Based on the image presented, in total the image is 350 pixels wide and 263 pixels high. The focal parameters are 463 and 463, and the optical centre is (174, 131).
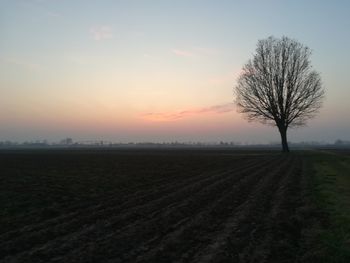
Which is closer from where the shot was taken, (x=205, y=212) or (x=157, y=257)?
(x=157, y=257)

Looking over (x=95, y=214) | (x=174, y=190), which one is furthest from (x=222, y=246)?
(x=174, y=190)

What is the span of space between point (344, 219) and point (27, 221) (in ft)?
31.5

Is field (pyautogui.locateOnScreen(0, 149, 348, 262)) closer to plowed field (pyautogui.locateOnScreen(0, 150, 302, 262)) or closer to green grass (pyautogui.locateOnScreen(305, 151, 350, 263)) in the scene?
plowed field (pyautogui.locateOnScreen(0, 150, 302, 262))

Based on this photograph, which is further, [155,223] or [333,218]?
[333,218]

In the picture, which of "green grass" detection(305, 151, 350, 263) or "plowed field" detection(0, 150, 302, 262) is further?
"plowed field" detection(0, 150, 302, 262)

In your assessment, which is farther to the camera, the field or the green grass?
the field

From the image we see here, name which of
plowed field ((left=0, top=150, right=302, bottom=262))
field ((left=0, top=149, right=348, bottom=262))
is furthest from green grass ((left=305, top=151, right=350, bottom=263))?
plowed field ((left=0, top=150, right=302, bottom=262))

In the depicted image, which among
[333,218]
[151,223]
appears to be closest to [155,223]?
[151,223]

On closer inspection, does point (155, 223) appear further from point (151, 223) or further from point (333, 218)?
point (333, 218)

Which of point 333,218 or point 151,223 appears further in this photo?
point 333,218

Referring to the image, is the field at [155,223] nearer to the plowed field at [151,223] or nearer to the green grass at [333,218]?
the plowed field at [151,223]

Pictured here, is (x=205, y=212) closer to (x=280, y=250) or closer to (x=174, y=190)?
(x=280, y=250)

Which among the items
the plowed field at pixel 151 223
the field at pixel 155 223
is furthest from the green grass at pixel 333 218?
the plowed field at pixel 151 223

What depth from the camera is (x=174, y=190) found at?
21969mm
